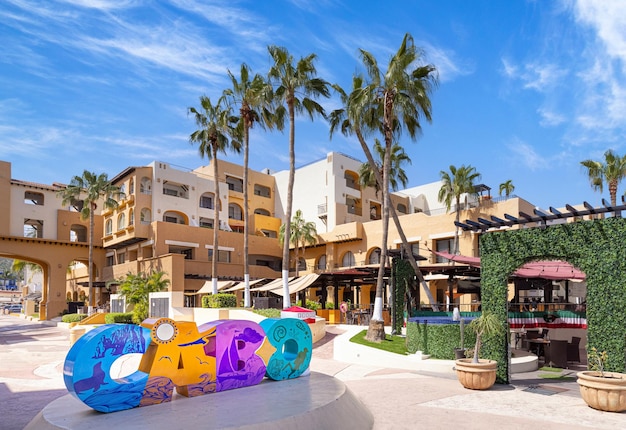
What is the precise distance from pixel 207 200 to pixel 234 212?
14.0 feet

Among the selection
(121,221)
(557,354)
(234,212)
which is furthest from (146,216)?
(557,354)

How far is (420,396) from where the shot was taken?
12.5m

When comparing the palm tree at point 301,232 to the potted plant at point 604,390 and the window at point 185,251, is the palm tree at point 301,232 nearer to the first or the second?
the window at point 185,251

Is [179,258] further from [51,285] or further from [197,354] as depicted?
[197,354]

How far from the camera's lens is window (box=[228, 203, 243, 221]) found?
5764 centimetres

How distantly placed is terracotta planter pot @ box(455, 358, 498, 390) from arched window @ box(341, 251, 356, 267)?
118 ft

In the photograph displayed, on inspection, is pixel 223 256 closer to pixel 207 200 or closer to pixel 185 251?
pixel 185 251

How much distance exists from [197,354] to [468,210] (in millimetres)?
33571

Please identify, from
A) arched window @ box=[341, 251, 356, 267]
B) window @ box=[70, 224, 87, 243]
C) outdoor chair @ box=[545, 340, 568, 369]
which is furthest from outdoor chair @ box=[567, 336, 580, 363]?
window @ box=[70, 224, 87, 243]

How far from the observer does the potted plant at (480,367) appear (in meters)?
13.0

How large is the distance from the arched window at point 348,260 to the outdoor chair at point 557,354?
107ft

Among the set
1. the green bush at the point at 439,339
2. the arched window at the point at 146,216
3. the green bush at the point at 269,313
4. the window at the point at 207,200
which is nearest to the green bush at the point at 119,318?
the green bush at the point at 269,313

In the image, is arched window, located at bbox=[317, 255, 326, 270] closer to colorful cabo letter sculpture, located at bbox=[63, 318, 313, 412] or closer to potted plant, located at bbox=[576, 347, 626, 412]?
colorful cabo letter sculpture, located at bbox=[63, 318, 313, 412]

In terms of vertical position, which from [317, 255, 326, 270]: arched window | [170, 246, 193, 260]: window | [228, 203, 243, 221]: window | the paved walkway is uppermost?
[228, 203, 243, 221]: window
